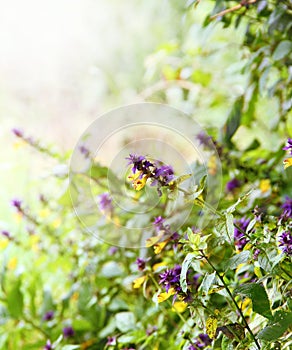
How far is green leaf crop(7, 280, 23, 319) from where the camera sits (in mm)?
1042

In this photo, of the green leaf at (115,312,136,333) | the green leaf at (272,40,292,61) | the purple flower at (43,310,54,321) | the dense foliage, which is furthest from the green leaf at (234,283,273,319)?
the purple flower at (43,310,54,321)

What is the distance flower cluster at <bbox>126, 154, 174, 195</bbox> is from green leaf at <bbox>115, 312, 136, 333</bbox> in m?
0.36

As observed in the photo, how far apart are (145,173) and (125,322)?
1.26ft

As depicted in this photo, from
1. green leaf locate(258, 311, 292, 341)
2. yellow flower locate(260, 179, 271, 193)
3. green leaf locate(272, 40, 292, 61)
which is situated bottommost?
green leaf locate(258, 311, 292, 341)

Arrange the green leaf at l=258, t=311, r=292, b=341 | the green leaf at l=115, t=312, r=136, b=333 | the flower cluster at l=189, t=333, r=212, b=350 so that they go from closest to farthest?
the green leaf at l=258, t=311, r=292, b=341 → the flower cluster at l=189, t=333, r=212, b=350 → the green leaf at l=115, t=312, r=136, b=333

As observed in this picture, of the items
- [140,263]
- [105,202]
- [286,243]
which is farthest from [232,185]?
[286,243]

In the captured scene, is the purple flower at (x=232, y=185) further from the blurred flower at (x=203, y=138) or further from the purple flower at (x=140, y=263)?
the purple flower at (x=140, y=263)

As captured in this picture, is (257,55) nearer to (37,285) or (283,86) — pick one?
(283,86)

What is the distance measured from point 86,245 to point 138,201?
18 centimetres

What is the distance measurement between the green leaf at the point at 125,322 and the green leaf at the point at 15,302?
0.92ft

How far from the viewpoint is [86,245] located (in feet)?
3.49

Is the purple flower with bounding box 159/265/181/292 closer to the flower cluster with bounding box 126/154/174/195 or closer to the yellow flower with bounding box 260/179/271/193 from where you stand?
the flower cluster with bounding box 126/154/174/195

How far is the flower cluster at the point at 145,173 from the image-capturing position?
525mm

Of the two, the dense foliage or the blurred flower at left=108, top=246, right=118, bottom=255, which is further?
the blurred flower at left=108, top=246, right=118, bottom=255
